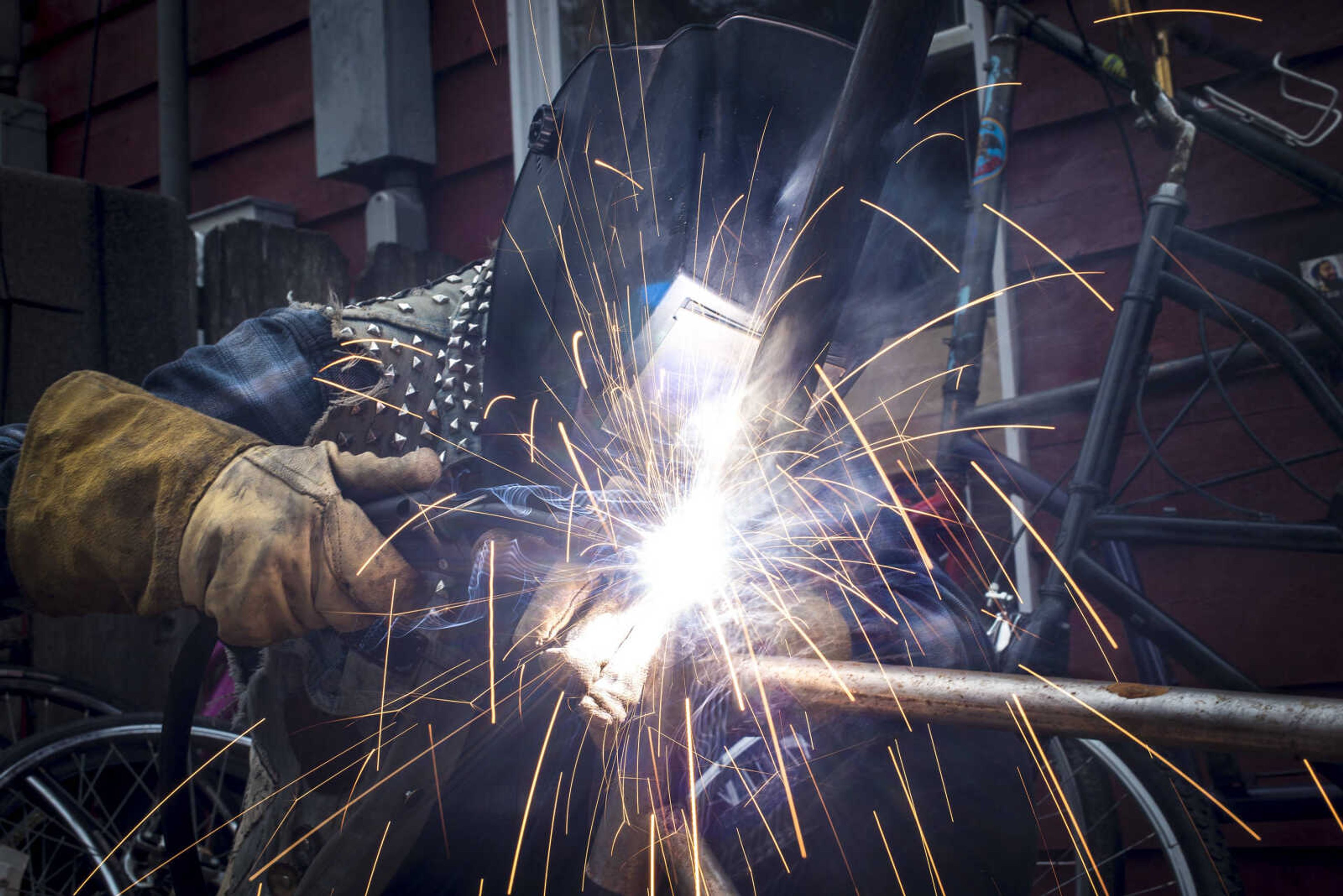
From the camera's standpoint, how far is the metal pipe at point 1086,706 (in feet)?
2.13

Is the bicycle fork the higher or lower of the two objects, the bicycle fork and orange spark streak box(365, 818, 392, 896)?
the higher

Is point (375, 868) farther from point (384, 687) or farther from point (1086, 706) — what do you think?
point (1086, 706)

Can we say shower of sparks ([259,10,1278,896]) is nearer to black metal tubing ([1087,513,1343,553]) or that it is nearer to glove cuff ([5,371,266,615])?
black metal tubing ([1087,513,1343,553])

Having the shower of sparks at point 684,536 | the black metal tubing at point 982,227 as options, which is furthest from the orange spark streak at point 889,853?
the black metal tubing at point 982,227

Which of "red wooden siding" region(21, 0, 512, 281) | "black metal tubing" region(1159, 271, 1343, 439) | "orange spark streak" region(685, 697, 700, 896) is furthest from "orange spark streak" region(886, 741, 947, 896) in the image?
"red wooden siding" region(21, 0, 512, 281)

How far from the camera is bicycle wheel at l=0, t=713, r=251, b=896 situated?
183cm

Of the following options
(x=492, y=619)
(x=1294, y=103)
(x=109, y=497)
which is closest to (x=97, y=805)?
(x=109, y=497)

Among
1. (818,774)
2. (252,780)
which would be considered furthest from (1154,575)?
(252,780)

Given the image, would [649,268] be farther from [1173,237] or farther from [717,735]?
[1173,237]

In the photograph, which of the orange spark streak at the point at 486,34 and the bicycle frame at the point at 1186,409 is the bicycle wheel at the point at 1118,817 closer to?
the bicycle frame at the point at 1186,409

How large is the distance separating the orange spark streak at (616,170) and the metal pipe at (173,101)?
8.40ft

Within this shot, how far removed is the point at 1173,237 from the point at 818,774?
1.15 m

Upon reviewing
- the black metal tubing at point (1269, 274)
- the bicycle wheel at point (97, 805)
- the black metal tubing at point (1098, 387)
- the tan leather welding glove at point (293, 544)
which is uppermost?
the black metal tubing at point (1269, 274)

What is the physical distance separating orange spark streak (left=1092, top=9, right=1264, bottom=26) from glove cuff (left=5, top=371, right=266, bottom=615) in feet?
5.09
